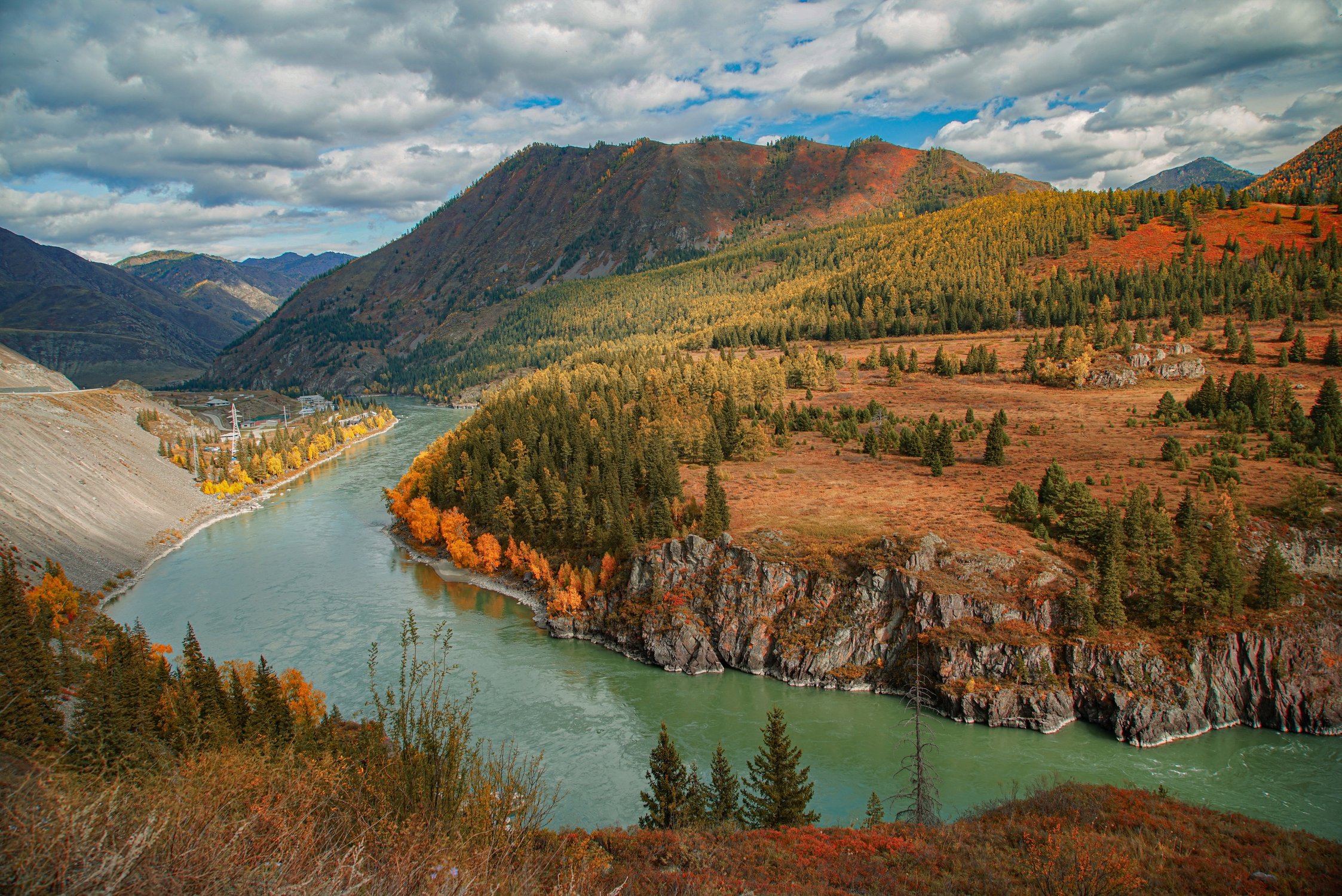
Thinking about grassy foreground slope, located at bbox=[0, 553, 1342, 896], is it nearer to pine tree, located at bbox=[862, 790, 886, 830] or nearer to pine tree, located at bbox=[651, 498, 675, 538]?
pine tree, located at bbox=[862, 790, 886, 830]

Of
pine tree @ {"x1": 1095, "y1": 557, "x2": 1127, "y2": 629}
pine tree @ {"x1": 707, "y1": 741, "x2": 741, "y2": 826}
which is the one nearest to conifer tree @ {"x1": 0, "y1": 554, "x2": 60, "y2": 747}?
pine tree @ {"x1": 707, "y1": 741, "x2": 741, "y2": 826}

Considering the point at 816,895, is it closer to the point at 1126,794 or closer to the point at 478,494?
the point at 1126,794

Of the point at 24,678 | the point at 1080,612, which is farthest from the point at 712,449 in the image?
the point at 24,678

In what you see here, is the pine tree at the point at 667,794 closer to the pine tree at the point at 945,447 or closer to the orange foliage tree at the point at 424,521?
the pine tree at the point at 945,447

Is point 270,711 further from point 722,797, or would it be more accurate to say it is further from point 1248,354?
point 1248,354

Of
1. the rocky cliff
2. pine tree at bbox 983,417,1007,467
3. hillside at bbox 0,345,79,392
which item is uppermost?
hillside at bbox 0,345,79,392
